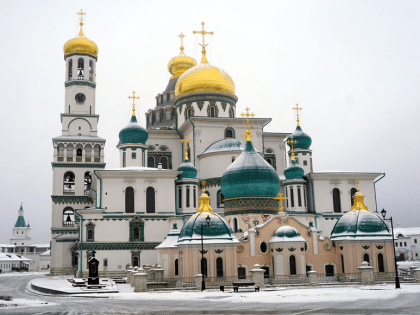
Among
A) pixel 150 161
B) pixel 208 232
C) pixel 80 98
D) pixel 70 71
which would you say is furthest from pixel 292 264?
pixel 70 71

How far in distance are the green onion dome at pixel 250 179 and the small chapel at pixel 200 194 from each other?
7 cm

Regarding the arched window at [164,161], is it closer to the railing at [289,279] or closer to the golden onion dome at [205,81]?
the golden onion dome at [205,81]

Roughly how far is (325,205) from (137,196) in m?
15.6

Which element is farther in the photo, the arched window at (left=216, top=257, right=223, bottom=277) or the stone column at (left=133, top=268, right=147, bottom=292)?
the arched window at (left=216, top=257, right=223, bottom=277)

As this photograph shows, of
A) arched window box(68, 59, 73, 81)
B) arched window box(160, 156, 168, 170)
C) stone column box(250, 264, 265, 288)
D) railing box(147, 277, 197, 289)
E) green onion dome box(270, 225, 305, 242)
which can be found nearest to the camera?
stone column box(250, 264, 265, 288)

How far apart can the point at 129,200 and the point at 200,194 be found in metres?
6.07

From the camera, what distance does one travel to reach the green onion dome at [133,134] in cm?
4569

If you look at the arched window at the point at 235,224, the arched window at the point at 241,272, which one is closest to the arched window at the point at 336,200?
the arched window at the point at 235,224

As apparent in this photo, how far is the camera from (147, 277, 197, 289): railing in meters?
29.0

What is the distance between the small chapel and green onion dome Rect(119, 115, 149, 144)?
87 millimetres

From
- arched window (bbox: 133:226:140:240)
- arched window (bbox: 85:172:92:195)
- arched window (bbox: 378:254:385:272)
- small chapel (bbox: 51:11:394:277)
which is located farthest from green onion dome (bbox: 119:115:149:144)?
arched window (bbox: 378:254:385:272)

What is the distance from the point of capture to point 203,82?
48062 mm

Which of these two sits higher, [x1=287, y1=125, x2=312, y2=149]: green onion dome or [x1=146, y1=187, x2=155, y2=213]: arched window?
[x1=287, y1=125, x2=312, y2=149]: green onion dome

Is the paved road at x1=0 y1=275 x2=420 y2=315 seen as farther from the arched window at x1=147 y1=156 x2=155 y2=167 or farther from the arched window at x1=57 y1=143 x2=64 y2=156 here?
the arched window at x1=57 y1=143 x2=64 y2=156
